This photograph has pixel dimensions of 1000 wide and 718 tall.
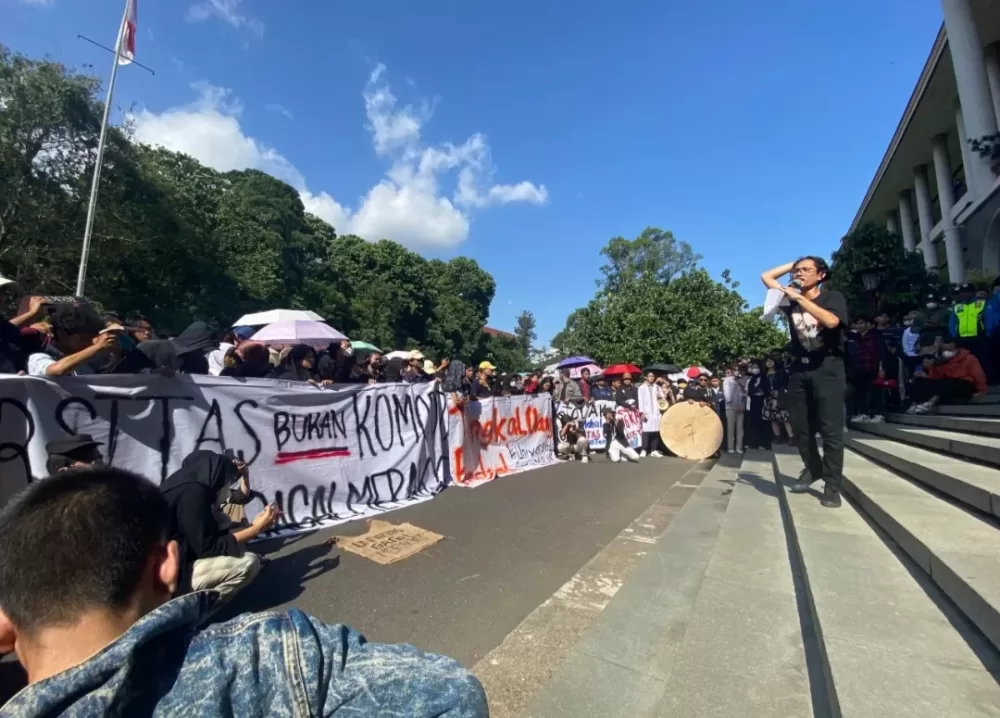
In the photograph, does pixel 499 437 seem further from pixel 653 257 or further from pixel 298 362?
pixel 653 257

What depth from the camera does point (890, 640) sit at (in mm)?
2146

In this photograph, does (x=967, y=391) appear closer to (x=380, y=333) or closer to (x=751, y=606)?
(x=751, y=606)

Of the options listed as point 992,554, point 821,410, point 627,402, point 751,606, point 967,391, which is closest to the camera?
point 992,554

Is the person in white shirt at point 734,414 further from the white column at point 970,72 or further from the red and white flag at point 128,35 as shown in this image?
the red and white flag at point 128,35

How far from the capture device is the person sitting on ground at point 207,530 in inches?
117

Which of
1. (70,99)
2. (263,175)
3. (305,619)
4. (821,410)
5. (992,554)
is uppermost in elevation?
(263,175)

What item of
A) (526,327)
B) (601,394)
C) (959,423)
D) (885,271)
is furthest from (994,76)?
(526,327)

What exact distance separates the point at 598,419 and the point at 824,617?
29.9 ft

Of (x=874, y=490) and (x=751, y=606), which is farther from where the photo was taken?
(x=874, y=490)

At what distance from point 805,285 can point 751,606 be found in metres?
2.49

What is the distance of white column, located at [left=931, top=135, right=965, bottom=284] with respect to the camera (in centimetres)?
1786

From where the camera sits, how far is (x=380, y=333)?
35688 mm

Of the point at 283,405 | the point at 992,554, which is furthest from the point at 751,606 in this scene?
the point at 283,405

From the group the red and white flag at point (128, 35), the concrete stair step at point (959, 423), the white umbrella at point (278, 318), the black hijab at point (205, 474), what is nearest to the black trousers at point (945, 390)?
the concrete stair step at point (959, 423)
